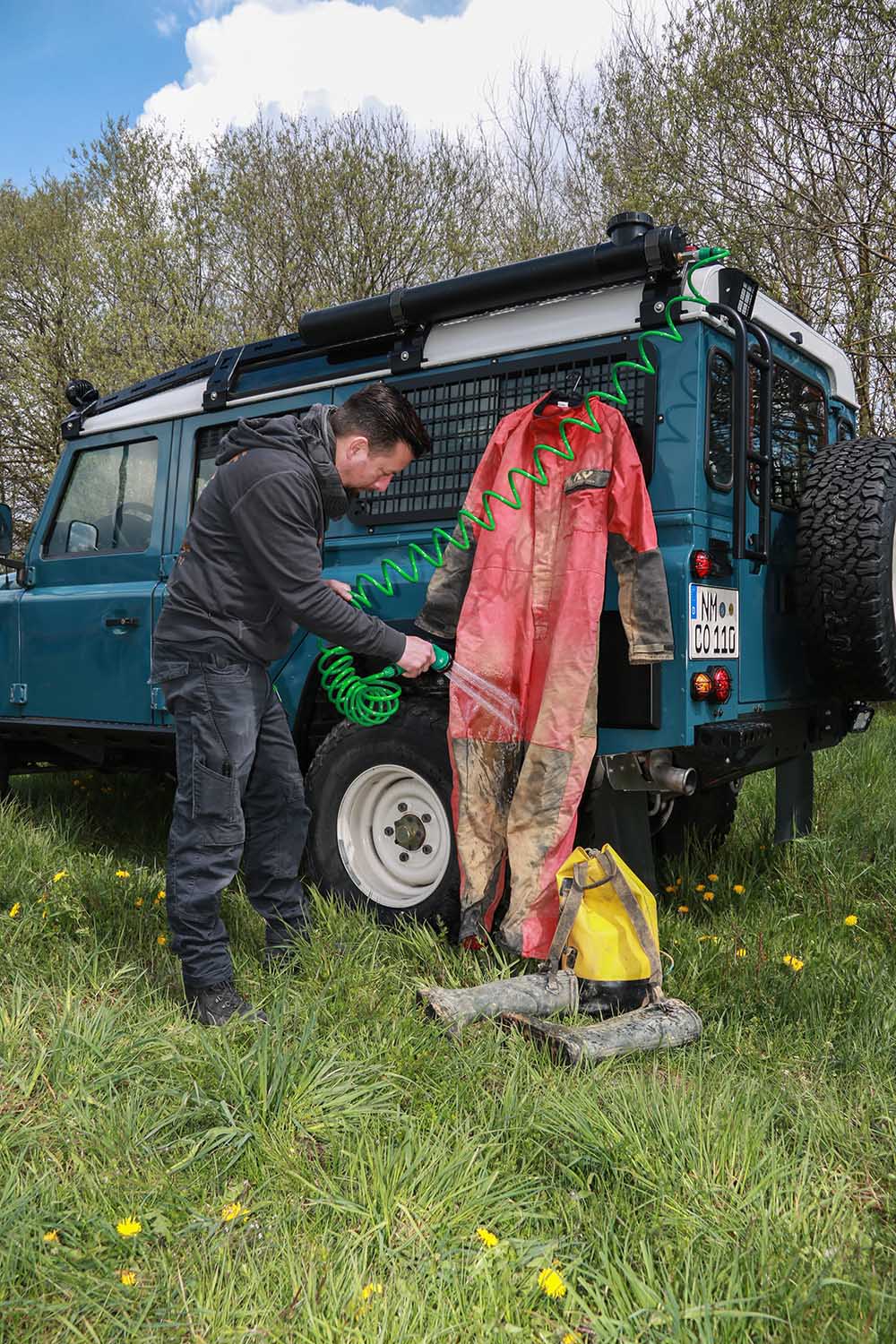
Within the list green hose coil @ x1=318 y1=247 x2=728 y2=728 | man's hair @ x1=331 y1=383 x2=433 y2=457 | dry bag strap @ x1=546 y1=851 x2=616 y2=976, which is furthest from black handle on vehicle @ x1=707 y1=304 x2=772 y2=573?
dry bag strap @ x1=546 y1=851 x2=616 y2=976

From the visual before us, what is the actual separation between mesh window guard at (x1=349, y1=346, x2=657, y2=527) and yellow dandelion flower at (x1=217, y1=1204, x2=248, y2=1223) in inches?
95.4

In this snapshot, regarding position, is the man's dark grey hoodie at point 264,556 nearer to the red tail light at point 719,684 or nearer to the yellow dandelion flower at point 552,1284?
the red tail light at point 719,684

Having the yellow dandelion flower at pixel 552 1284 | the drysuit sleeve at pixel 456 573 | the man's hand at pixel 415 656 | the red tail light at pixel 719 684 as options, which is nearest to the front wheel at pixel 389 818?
the drysuit sleeve at pixel 456 573

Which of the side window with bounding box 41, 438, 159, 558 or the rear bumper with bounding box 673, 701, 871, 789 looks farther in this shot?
the side window with bounding box 41, 438, 159, 558

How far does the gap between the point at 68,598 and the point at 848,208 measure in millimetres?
8451

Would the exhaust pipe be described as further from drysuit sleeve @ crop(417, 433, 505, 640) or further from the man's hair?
the man's hair

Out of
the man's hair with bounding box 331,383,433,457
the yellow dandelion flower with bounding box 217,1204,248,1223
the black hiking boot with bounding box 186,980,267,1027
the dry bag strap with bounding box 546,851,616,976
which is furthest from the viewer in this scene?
the man's hair with bounding box 331,383,433,457

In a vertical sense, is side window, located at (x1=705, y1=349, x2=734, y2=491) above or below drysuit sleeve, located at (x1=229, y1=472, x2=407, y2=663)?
above

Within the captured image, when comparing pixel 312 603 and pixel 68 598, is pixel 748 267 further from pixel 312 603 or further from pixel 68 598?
pixel 312 603

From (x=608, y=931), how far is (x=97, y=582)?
3.08 meters

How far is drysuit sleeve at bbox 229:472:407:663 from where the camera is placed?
285cm

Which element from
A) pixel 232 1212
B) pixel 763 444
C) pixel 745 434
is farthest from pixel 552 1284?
pixel 763 444

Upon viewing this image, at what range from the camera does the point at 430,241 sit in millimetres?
15633

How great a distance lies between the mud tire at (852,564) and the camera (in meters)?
3.31
